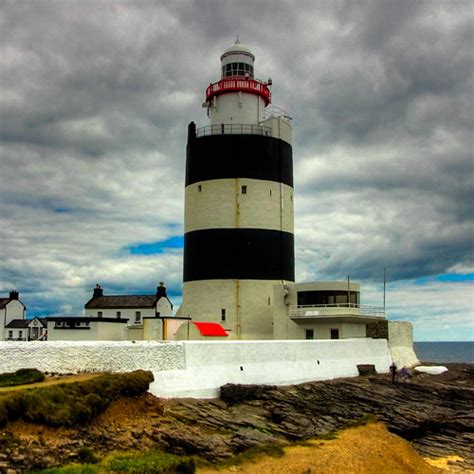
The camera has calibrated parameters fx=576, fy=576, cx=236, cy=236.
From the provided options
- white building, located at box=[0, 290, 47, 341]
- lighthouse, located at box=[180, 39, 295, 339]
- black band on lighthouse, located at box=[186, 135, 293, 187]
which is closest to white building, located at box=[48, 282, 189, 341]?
lighthouse, located at box=[180, 39, 295, 339]

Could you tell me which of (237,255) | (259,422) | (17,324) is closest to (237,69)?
(237,255)

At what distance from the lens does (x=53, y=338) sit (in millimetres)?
30062

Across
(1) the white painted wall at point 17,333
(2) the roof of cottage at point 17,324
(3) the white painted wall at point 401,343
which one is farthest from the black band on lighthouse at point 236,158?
(2) the roof of cottage at point 17,324

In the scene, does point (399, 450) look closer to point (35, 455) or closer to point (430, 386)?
point (430, 386)

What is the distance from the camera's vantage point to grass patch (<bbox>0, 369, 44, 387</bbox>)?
57.1 ft

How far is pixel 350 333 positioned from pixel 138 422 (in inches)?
652

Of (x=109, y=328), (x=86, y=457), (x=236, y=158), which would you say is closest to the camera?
(x=86, y=457)

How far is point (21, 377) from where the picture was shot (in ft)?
59.1

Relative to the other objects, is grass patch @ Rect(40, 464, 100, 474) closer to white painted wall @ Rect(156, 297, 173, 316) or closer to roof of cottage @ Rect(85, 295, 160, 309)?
roof of cottage @ Rect(85, 295, 160, 309)

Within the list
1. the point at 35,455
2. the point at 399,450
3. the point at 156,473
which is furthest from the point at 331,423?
the point at 35,455

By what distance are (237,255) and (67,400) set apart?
16.9 meters

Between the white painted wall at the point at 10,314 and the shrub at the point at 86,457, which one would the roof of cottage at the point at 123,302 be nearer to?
the white painted wall at the point at 10,314

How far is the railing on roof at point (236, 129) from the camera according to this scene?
3403 cm

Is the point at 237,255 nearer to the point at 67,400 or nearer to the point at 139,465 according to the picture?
the point at 67,400
